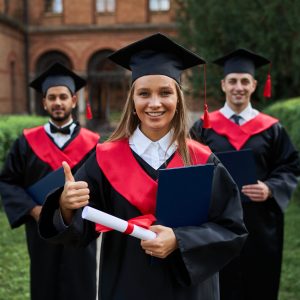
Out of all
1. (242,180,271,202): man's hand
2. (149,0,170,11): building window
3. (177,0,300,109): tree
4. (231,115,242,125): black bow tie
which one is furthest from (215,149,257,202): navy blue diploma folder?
(149,0,170,11): building window

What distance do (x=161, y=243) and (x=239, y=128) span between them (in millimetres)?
2072

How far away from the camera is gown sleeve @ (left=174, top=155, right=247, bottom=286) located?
194cm

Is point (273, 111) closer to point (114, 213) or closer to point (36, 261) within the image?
point (36, 261)

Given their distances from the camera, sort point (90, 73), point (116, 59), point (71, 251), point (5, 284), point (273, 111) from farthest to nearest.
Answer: point (90, 73)
point (273, 111)
point (5, 284)
point (71, 251)
point (116, 59)

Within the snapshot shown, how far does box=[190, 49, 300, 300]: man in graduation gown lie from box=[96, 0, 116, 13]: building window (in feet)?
64.4

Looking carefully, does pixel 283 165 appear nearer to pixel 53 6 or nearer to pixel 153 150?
pixel 153 150

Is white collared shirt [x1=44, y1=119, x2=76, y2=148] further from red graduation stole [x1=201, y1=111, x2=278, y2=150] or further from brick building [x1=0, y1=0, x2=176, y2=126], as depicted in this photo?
brick building [x1=0, y1=0, x2=176, y2=126]

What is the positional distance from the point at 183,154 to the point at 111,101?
22.5 metres

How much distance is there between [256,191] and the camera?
3.37 meters

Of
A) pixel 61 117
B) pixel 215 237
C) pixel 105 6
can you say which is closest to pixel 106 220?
pixel 215 237

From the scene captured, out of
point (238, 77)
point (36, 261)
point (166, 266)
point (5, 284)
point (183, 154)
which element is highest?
point (238, 77)

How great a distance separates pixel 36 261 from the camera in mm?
3537

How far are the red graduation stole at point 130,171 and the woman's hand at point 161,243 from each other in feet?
0.59

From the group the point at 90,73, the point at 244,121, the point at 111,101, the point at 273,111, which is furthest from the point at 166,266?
the point at 111,101
